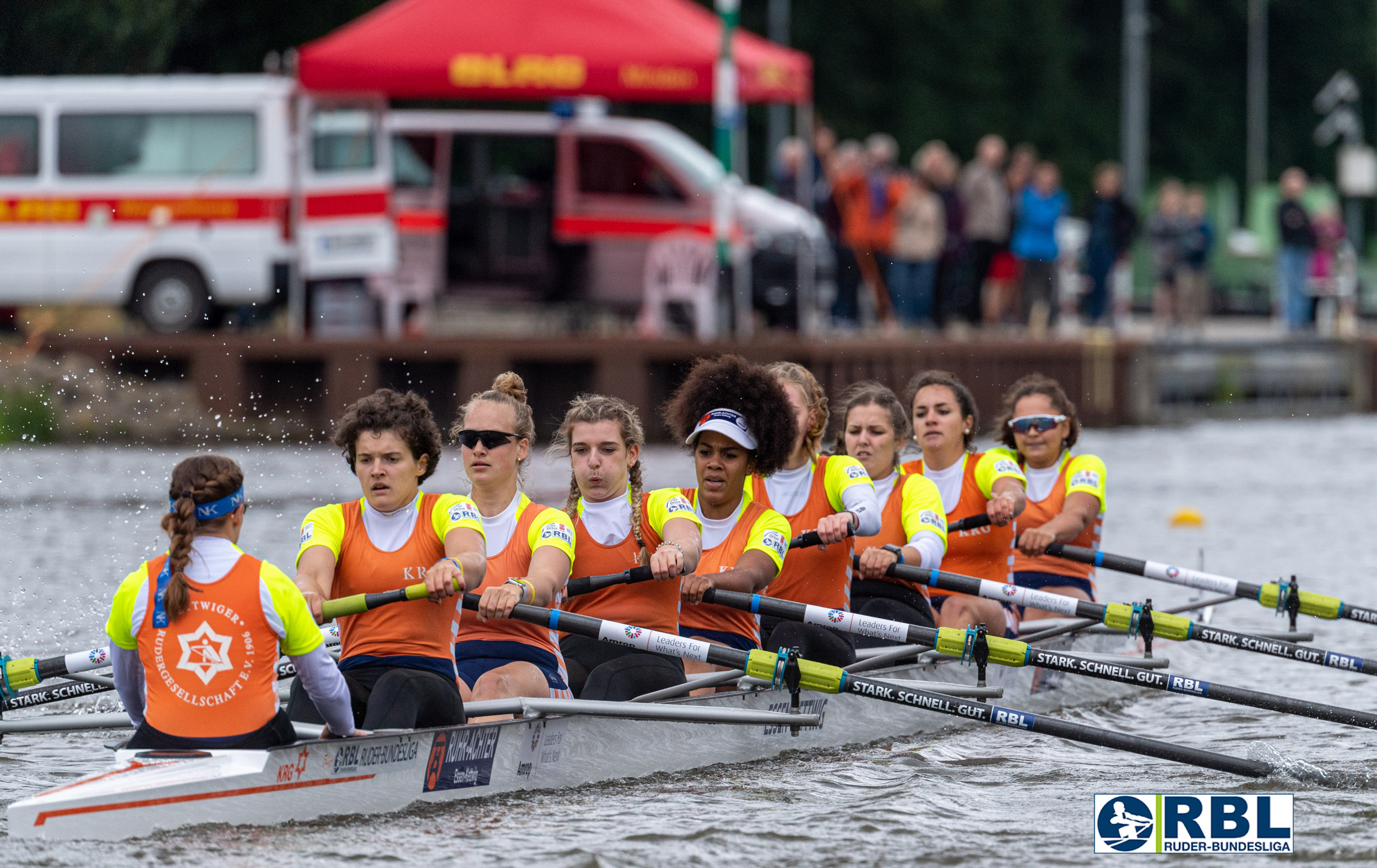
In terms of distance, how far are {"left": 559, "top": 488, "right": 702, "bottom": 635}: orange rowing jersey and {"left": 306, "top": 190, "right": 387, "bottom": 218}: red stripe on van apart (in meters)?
10.3

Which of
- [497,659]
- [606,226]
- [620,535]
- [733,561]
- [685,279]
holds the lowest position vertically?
[497,659]

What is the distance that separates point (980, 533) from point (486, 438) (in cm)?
282

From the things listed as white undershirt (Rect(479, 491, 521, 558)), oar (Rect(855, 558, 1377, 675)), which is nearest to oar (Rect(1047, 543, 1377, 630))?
oar (Rect(855, 558, 1377, 675))

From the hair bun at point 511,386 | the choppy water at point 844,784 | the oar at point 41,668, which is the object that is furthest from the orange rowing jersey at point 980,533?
the oar at point 41,668

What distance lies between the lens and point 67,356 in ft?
53.4

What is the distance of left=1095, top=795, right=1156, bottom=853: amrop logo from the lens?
625cm

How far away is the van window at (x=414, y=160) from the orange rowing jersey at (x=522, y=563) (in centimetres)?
1158

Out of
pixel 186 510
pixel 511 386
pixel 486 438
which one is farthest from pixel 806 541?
pixel 186 510

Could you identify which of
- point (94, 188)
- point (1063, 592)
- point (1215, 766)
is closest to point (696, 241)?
point (94, 188)

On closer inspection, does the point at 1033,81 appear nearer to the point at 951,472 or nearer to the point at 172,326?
the point at 172,326

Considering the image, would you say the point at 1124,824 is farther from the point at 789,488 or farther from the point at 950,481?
the point at 950,481

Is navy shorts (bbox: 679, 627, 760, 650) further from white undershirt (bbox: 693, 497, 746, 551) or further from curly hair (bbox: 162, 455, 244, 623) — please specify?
curly hair (bbox: 162, 455, 244, 623)

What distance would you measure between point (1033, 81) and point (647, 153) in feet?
59.5

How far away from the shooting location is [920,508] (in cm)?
799
